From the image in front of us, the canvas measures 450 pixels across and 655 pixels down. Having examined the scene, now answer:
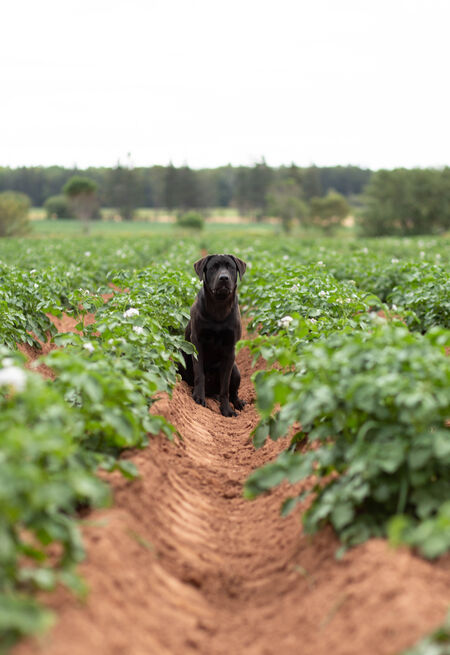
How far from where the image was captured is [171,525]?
352 cm

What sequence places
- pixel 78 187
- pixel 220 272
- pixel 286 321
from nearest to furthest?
1. pixel 286 321
2. pixel 220 272
3. pixel 78 187

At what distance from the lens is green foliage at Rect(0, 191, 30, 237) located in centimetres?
5762

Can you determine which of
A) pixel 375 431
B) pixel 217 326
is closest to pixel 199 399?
pixel 217 326

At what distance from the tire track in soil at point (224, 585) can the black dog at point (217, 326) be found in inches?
92.5

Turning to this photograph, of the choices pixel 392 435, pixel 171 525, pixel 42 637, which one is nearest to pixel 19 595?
pixel 42 637

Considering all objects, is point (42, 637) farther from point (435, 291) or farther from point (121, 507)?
point (435, 291)

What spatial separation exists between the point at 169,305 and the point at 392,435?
4.68m

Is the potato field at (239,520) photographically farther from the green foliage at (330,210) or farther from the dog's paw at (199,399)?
the green foliage at (330,210)

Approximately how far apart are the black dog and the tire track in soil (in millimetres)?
2350

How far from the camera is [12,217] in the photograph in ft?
193

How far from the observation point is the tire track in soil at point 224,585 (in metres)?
2.27

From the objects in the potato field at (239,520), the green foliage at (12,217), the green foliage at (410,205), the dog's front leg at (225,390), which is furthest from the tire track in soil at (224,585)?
the green foliage at (410,205)

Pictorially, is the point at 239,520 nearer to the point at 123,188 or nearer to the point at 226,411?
the point at 226,411

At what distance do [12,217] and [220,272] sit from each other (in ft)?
190
